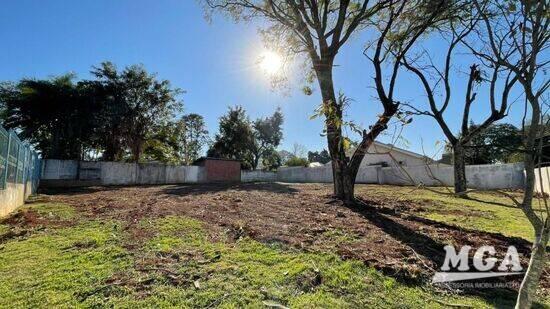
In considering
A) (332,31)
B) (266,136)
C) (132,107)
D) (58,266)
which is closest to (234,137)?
(266,136)

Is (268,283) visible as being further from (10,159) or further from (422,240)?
(10,159)

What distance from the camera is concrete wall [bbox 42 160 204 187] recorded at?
19.8 metres

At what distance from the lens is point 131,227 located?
5.70 metres

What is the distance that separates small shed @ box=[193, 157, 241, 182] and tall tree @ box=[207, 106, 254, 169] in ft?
24.7

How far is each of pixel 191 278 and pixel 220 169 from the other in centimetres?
2491

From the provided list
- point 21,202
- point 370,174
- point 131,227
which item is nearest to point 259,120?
point 370,174

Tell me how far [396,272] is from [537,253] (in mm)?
1758

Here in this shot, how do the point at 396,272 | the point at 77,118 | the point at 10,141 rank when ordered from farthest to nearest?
the point at 77,118, the point at 10,141, the point at 396,272

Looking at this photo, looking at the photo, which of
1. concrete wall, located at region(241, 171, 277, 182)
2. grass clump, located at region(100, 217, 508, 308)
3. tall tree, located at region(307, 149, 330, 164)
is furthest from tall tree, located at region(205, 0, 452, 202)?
tall tree, located at region(307, 149, 330, 164)

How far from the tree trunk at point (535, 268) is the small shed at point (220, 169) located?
26.3 meters

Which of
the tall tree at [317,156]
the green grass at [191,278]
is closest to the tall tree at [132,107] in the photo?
the green grass at [191,278]

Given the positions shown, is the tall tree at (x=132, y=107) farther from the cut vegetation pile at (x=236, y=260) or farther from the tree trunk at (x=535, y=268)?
the tree trunk at (x=535, y=268)

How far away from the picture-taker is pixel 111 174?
22359mm

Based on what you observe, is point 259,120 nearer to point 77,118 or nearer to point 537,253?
point 77,118
